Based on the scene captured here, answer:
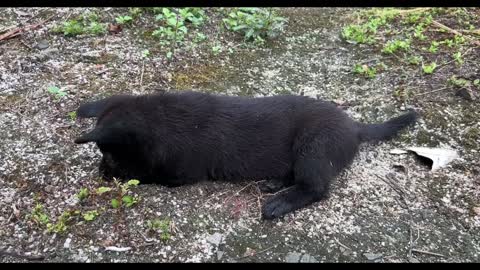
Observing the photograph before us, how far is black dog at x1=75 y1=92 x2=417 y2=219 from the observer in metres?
4.07

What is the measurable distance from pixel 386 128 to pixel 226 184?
63.1 inches

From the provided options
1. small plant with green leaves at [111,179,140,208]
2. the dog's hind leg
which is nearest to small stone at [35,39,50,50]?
small plant with green leaves at [111,179,140,208]

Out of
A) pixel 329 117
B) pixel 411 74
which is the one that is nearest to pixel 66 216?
pixel 329 117

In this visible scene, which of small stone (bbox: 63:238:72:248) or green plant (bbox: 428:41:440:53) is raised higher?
green plant (bbox: 428:41:440:53)

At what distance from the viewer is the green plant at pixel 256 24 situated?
20.4ft

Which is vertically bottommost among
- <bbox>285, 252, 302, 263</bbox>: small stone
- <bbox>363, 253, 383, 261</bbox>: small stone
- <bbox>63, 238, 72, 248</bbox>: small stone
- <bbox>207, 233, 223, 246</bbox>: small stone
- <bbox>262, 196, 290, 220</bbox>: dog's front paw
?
<bbox>63, 238, 72, 248</bbox>: small stone

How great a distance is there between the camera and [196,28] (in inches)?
249

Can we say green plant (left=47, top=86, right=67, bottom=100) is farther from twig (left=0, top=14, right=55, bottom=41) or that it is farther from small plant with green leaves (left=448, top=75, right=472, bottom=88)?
small plant with green leaves (left=448, top=75, right=472, bottom=88)

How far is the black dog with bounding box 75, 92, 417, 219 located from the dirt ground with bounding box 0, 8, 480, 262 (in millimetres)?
149

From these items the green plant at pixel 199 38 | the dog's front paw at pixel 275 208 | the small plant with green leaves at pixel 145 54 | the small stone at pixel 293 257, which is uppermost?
the green plant at pixel 199 38

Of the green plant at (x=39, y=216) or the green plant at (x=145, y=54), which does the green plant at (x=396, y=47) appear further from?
the green plant at (x=39, y=216)

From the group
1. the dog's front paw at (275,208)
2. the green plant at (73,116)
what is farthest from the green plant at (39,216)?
the dog's front paw at (275,208)

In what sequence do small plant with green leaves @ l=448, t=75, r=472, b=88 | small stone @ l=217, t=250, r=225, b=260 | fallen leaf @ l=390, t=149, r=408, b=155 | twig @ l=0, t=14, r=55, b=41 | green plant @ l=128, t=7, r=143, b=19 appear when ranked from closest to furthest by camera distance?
small stone @ l=217, t=250, r=225, b=260
fallen leaf @ l=390, t=149, r=408, b=155
small plant with green leaves @ l=448, t=75, r=472, b=88
twig @ l=0, t=14, r=55, b=41
green plant @ l=128, t=7, r=143, b=19
